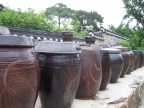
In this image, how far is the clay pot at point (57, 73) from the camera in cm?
202

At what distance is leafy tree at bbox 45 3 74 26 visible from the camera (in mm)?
30812

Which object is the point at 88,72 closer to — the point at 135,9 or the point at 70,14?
the point at 135,9

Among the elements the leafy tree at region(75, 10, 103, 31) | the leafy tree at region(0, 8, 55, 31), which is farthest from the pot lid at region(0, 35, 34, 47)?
the leafy tree at region(75, 10, 103, 31)

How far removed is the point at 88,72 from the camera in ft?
8.79

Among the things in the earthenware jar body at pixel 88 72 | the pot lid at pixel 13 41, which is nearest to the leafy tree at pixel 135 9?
the earthenware jar body at pixel 88 72

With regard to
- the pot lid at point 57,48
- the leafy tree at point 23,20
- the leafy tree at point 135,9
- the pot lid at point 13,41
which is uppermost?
the leafy tree at point 135,9

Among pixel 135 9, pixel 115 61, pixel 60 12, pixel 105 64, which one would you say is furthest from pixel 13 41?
pixel 60 12

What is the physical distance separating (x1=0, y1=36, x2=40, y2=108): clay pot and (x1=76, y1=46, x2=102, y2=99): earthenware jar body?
104 centimetres

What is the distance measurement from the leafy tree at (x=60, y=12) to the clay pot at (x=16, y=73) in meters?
29.1

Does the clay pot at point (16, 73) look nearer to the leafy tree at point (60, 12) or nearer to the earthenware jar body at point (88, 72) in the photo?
the earthenware jar body at point (88, 72)

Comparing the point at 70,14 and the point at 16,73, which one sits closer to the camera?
the point at 16,73

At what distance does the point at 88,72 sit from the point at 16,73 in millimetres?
1221

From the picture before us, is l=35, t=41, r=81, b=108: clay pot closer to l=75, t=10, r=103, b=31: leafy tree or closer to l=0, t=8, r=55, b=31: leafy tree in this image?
l=0, t=8, r=55, b=31: leafy tree

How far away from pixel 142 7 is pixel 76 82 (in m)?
18.1
